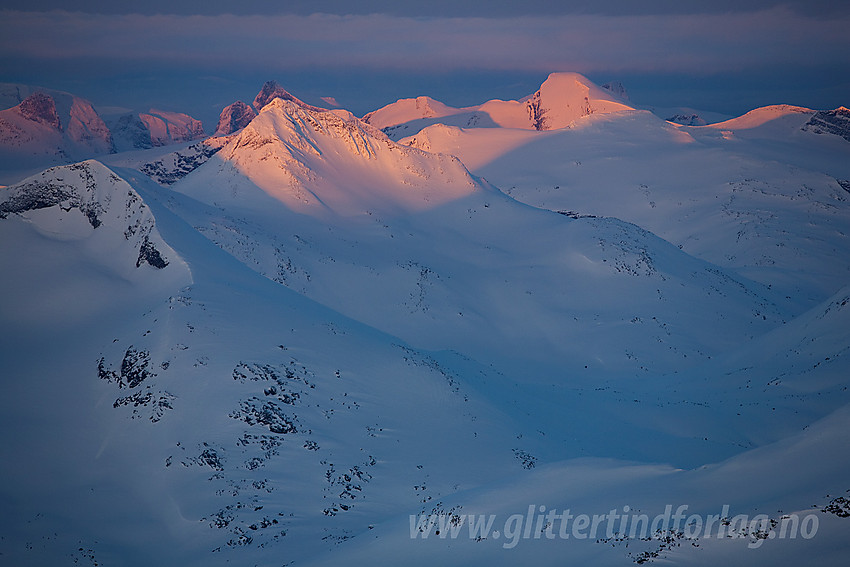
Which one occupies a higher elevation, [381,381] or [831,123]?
Result: [831,123]

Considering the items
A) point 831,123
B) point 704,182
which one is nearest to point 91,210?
point 704,182

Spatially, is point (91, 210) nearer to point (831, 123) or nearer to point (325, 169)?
point (325, 169)

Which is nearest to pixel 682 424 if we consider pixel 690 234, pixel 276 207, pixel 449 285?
pixel 449 285

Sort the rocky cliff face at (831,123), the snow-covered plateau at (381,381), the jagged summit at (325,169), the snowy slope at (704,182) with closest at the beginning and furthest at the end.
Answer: the snow-covered plateau at (381,381)
the jagged summit at (325,169)
the snowy slope at (704,182)
the rocky cliff face at (831,123)

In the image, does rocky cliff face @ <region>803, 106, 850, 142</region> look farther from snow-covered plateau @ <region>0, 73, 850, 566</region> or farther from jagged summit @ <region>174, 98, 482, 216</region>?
jagged summit @ <region>174, 98, 482, 216</region>

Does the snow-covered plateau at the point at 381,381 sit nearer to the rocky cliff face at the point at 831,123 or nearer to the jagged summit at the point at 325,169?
the jagged summit at the point at 325,169

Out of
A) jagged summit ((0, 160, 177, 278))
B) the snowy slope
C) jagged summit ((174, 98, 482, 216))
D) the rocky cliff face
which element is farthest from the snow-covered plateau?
the rocky cliff face

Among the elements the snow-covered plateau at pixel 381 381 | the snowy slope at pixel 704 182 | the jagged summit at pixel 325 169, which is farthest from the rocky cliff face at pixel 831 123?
the jagged summit at pixel 325 169
